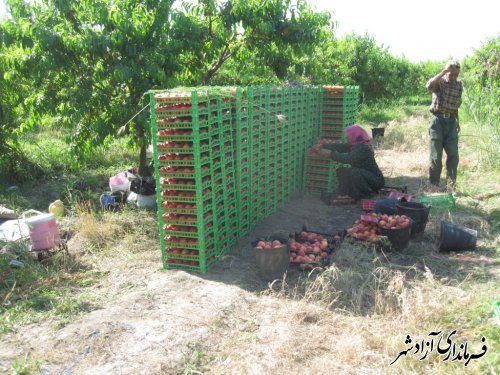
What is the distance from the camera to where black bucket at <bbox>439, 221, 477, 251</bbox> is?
5285 millimetres

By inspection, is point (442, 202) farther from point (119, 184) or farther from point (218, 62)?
point (119, 184)

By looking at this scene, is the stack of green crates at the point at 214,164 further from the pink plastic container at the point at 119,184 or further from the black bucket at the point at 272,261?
the pink plastic container at the point at 119,184

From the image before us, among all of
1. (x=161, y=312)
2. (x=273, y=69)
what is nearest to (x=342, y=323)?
(x=161, y=312)

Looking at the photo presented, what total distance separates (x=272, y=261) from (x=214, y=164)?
1236 mm

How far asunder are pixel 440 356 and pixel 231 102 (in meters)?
3.46

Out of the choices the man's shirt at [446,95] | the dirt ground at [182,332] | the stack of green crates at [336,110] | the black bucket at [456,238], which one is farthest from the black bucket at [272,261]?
the man's shirt at [446,95]

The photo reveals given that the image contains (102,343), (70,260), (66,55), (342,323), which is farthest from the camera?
(66,55)

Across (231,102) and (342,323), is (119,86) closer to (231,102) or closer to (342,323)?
(231,102)

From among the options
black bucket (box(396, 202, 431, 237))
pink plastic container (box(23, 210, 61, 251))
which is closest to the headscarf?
black bucket (box(396, 202, 431, 237))

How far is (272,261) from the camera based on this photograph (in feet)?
15.2

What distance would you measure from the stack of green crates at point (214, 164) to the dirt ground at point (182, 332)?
40cm

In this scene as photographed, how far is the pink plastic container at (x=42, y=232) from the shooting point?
17.2 ft

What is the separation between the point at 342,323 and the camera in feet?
12.4

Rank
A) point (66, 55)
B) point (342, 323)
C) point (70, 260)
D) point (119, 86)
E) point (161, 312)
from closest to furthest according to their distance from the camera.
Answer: point (342, 323)
point (161, 312)
point (70, 260)
point (66, 55)
point (119, 86)
